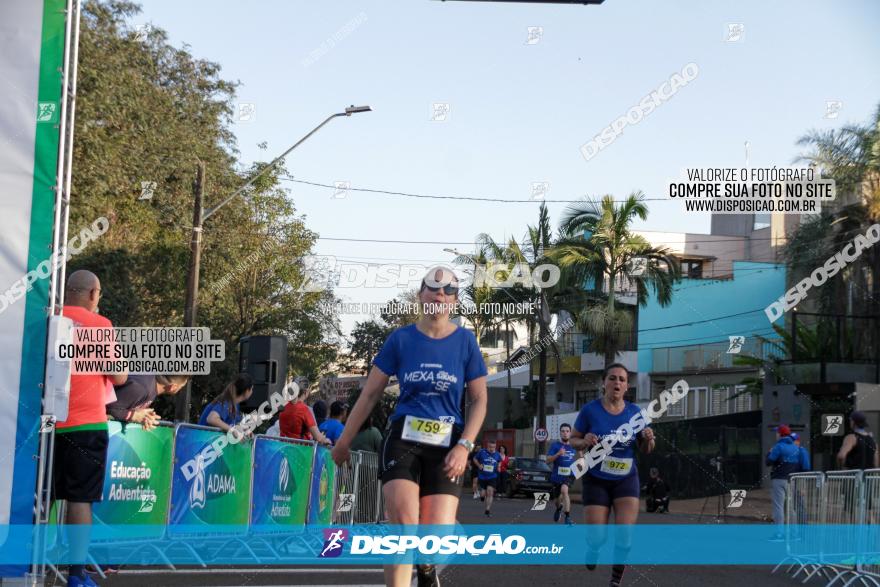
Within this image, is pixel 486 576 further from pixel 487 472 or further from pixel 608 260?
pixel 608 260

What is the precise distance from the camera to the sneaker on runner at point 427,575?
6.41 m

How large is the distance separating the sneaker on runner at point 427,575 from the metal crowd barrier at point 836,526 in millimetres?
5911

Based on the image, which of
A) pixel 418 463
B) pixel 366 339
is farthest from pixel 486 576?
pixel 366 339

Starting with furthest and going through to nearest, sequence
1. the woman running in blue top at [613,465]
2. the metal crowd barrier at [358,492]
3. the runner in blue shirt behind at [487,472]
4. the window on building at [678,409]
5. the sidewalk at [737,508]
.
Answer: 1. the window on building at [678,409]
2. the sidewalk at [737,508]
3. the runner in blue shirt behind at [487,472]
4. the metal crowd barrier at [358,492]
5. the woman running in blue top at [613,465]

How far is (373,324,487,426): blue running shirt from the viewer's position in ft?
21.5

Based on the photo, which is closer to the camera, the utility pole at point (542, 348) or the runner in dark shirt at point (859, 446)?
the runner in dark shirt at point (859, 446)

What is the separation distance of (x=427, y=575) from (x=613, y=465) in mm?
3210

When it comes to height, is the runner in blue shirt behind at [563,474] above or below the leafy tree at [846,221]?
below

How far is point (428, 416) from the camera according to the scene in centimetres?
652

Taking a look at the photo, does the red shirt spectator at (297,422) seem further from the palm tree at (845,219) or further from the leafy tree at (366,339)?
the leafy tree at (366,339)

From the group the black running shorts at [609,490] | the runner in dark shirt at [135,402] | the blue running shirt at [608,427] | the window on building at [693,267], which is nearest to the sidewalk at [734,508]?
the blue running shirt at [608,427]

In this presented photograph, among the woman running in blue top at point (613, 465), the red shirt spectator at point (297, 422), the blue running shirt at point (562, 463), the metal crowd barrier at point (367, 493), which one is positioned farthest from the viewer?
the blue running shirt at point (562, 463)

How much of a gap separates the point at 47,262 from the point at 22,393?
82cm

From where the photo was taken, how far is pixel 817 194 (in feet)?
119
